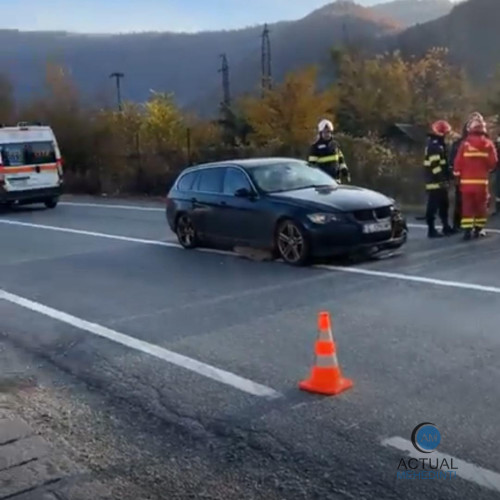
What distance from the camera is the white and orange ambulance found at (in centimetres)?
2369

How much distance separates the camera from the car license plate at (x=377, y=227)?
432 inches

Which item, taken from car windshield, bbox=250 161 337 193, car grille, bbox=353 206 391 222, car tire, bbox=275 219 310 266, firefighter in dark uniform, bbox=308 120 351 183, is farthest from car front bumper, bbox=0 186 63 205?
car grille, bbox=353 206 391 222

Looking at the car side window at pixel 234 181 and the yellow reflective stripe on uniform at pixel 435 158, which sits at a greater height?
the yellow reflective stripe on uniform at pixel 435 158

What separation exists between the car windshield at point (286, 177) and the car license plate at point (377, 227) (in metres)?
1.28

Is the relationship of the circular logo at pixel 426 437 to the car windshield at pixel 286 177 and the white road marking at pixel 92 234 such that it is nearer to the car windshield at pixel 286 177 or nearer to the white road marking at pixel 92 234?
the car windshield at pixel 286 177

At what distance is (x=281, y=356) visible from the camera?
6812 millimetres

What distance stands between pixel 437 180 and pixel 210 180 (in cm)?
348

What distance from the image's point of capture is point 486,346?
673 cm

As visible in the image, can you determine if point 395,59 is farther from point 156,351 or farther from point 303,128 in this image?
point 156,351

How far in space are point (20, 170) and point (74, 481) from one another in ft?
66.8

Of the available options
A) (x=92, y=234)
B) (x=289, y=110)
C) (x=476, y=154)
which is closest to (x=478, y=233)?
(x=476, y=154)

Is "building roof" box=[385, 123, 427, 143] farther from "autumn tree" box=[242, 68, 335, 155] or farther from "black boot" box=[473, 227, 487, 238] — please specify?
"black boot" box=[473, 227, 487, 238]

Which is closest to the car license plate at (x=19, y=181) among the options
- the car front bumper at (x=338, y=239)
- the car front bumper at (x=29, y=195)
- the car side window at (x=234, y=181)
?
the car front bumper at (x=29, y=195)

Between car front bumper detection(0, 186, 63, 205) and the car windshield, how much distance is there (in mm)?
13344
